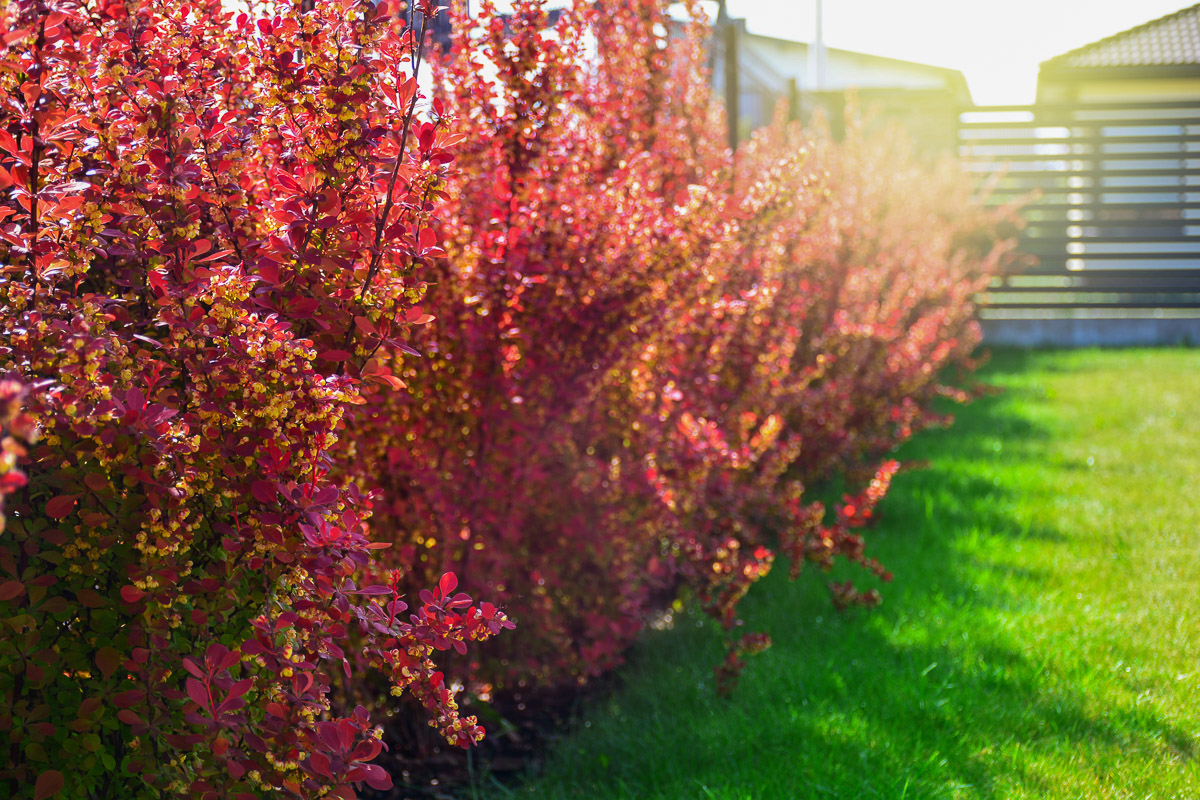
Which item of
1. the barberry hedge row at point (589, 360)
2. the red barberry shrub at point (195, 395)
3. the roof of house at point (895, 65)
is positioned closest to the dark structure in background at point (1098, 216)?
the barberry hedge row at point (589, 360)

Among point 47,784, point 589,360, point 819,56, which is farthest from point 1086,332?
point 47,784

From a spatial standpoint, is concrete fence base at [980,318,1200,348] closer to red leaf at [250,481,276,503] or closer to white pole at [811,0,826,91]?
white pole at [811,0,826,91]

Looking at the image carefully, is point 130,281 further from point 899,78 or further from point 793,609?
point 899,78

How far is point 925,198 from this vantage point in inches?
382

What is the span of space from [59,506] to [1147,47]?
23552 mm

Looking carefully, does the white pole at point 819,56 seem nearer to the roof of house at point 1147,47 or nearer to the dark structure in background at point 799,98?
the dark structure in background at point 799,98

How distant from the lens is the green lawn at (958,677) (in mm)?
2521

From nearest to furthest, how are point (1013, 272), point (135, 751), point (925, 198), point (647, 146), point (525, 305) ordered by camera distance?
point (135, 751) → point (525, 305) → point (647, 146) → point (925, 198) → point (1013, 272)

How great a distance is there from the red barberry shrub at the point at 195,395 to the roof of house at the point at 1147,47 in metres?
18.4

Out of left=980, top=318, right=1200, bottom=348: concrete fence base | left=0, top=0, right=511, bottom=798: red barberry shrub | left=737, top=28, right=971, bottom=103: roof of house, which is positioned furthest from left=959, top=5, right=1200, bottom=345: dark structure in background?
left=737, top=28, right=971, bottom=103: roof of house

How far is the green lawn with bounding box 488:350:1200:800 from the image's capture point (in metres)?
2.52

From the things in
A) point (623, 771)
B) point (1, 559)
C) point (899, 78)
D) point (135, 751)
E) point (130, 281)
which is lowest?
point (623, 771)

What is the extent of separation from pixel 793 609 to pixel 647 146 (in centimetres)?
188

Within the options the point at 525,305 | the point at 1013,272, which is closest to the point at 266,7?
the point at 525,305
